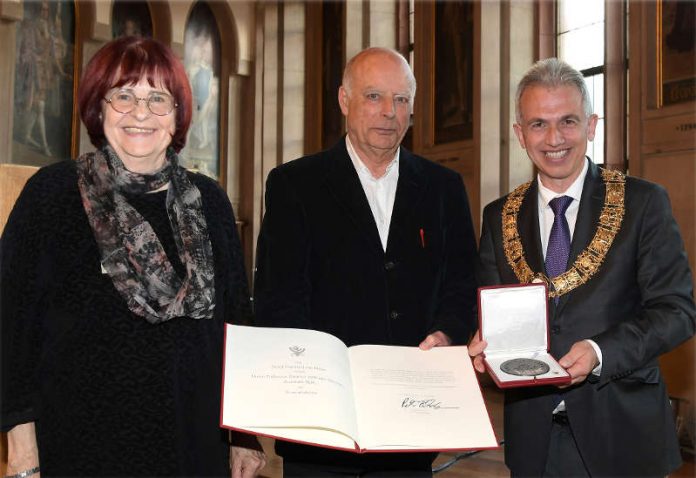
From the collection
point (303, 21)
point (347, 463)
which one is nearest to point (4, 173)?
point (347, 463)

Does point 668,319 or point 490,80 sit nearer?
point 668,319

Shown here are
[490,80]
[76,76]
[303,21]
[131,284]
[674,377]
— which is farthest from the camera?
[303,21]

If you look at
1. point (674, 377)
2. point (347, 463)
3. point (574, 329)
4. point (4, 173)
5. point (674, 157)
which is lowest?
point (674, 377)

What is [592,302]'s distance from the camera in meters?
2.94

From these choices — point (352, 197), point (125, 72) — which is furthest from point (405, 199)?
point (125, 72)

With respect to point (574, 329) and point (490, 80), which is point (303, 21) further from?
point (574, 329)

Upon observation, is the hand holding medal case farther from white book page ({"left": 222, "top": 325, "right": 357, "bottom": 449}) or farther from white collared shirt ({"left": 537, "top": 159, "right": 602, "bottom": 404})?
white book page ({"left": 222, "top": 325, "right": 357, "bottom": 449})

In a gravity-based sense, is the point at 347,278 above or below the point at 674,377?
above

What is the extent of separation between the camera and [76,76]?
1692 centimetres

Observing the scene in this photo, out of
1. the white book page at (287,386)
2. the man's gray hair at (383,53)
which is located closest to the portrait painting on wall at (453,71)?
the man's gray hair at (383,53)

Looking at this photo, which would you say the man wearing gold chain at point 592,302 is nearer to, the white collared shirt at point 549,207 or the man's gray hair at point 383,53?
the white collared shirt at point 549,207

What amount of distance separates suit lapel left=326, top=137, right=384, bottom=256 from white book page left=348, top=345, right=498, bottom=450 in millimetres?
639

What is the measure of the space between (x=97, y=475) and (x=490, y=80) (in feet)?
39.7
